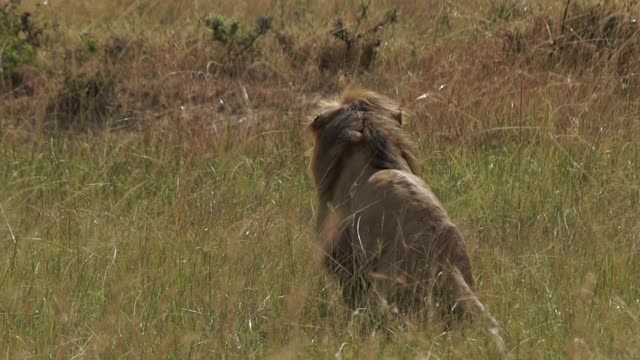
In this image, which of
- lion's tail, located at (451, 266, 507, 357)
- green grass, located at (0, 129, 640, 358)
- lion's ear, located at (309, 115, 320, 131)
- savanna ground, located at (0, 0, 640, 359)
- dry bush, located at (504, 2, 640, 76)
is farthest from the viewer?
dry bush, located at (504, 2, 640, 76)

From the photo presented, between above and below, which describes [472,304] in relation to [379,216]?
below

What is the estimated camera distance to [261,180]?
24.7 feet

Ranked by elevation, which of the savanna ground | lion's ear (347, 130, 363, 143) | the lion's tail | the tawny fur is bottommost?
the savanna ground

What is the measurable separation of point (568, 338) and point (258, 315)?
1201 millimetres

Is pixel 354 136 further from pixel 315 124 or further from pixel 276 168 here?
pixel 276 168

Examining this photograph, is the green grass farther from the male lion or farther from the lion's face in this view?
the lion's face

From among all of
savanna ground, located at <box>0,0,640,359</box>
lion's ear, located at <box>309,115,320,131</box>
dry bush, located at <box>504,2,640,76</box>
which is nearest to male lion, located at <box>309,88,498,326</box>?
lion's ear, located at <box>309,115,320,131</box>

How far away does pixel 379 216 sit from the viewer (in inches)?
207

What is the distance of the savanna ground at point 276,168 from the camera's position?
16.8 feet

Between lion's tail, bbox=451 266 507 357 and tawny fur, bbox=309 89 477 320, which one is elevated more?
tawny fur, bbox=309 89 477 320

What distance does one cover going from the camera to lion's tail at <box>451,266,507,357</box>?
4.74m

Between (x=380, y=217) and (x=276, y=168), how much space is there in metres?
2.69

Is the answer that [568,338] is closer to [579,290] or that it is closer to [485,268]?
[579,290]

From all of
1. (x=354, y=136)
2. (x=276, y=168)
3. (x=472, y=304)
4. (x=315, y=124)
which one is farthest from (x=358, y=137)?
(x=276, y=168)
